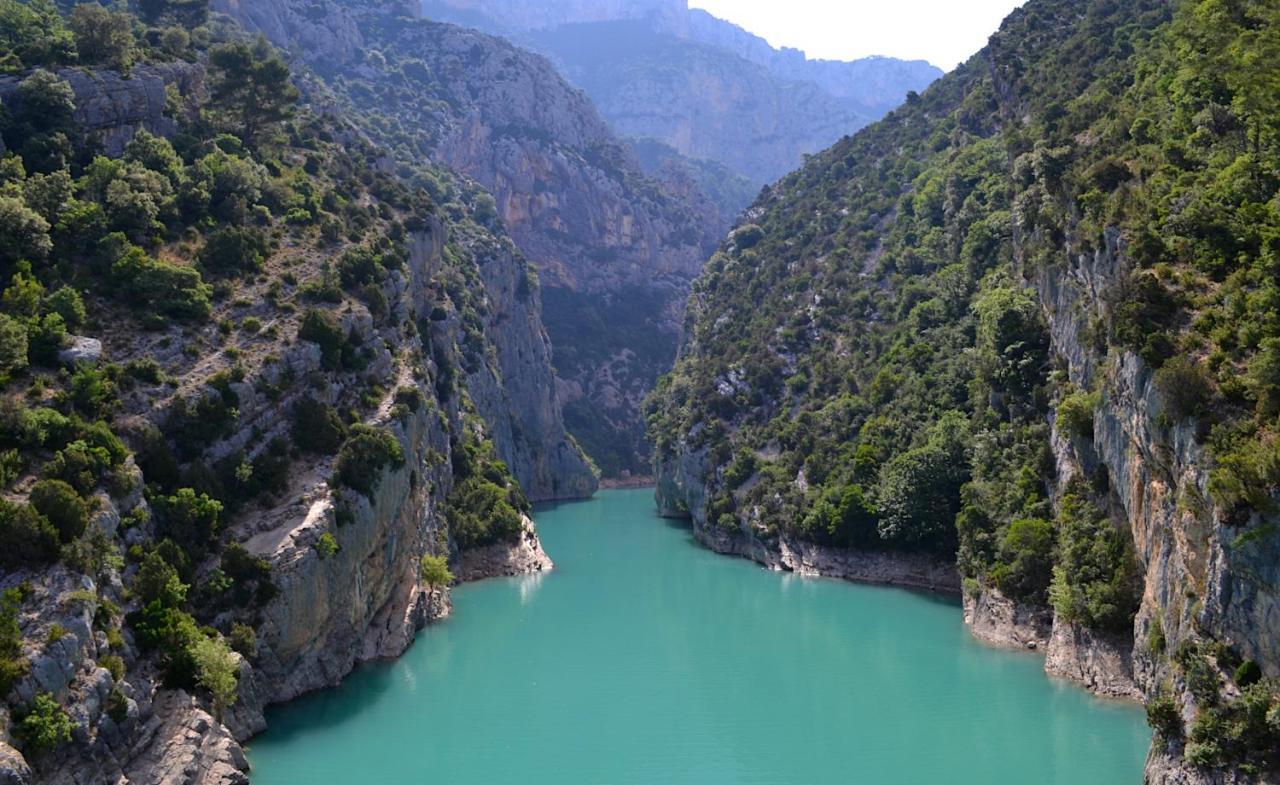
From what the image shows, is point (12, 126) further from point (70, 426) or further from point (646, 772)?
point (646, 772)

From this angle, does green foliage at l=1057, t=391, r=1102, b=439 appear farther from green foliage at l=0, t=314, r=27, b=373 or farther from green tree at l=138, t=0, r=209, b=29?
green tree at l=138, t=0, r=209, b=29

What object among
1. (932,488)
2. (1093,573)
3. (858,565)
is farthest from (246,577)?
(858,565)

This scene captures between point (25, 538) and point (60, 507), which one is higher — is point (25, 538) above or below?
below

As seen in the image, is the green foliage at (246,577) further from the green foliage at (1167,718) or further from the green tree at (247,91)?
the green tree at (247,91)

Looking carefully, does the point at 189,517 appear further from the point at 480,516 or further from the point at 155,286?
the point at 480,516

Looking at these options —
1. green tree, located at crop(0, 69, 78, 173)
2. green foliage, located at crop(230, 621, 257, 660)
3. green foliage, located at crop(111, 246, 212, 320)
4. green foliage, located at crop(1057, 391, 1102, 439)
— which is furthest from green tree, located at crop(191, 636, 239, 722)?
green foliage, located at crop(1057, 391, 1102, 439)

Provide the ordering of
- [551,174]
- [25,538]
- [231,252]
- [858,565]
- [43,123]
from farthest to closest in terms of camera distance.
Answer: [551,174] → [858,565] → [43,123] → [231,252] → [25,538]
